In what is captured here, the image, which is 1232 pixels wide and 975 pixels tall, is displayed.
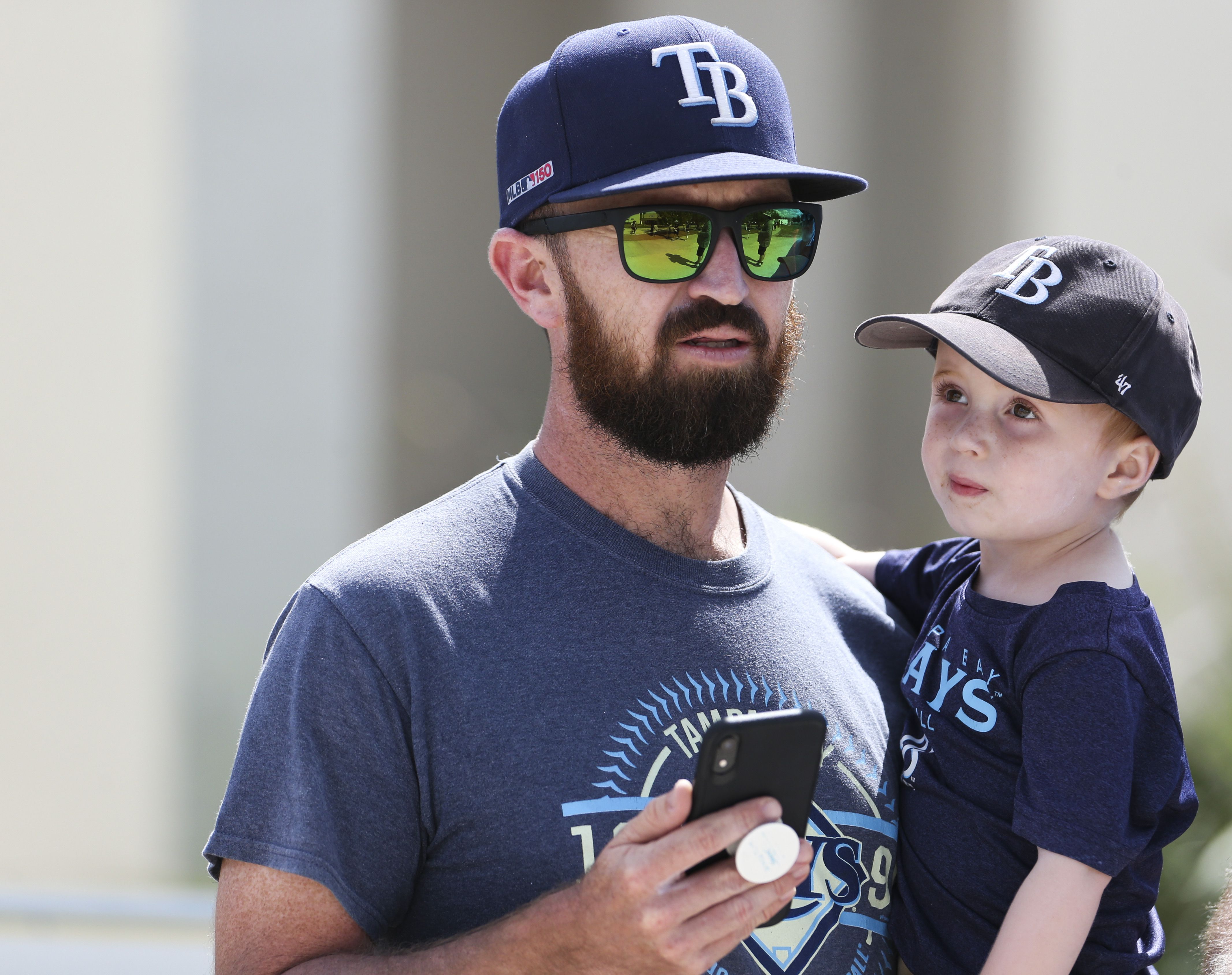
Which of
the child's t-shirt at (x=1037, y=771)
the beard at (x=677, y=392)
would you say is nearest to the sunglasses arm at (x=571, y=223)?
the beard at (x=677, y=392)

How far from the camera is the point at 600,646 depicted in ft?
6.04

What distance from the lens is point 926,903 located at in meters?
1.93

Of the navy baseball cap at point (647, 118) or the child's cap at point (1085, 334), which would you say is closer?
the child's cap at point (1085, 334)

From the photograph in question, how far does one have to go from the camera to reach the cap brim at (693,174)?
1.93 m

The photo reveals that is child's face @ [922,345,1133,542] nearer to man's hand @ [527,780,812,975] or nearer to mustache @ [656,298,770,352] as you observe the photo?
mustache @ [656,298,770,352]

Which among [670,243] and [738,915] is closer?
[738,915]

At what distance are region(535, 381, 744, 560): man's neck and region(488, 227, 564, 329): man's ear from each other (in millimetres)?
163

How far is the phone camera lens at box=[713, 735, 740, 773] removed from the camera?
4.40ft

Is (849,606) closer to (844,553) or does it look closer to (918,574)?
(918,574)

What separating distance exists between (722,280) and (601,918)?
41.4 inches

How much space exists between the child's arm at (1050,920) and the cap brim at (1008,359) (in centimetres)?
69

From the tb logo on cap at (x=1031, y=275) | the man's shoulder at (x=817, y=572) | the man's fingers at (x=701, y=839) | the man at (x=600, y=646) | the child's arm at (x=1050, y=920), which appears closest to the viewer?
the man's fingers at (x=701, y=839)

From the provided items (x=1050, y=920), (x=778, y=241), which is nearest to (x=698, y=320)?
(x=778, y=241)

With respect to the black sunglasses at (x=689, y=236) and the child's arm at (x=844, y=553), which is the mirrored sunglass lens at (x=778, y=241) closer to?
the black sunglasses at (x=689, y=236)
